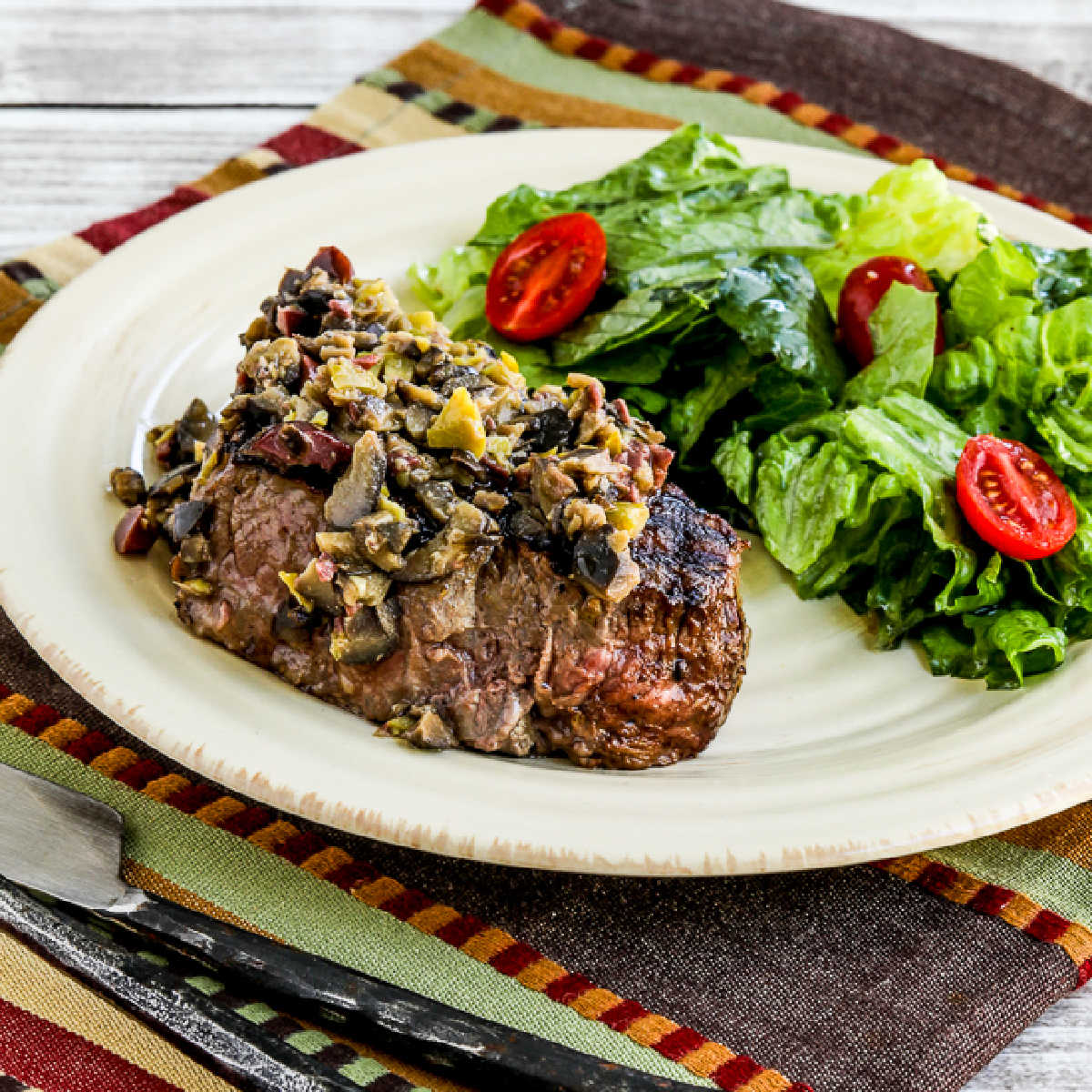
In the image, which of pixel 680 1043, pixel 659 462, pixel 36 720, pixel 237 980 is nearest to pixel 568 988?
pixel 680 1043

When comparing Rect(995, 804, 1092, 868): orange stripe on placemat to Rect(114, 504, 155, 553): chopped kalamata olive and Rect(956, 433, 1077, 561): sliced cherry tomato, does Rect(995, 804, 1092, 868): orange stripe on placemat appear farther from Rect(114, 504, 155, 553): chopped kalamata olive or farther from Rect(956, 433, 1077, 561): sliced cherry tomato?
Rect(114, 504, 155, 553): chopped kalamata olive

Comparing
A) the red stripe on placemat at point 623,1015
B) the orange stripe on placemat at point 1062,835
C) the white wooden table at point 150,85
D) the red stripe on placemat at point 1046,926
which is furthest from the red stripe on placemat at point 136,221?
the red stripe on placemat at point 1046,926

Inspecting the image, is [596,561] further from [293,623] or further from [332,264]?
[332,264]

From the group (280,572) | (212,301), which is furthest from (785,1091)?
(212,301)

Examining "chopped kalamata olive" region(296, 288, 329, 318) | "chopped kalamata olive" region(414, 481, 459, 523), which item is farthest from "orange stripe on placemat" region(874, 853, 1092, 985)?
"chopped kalamata olive" region(296, 288, 329, 318)

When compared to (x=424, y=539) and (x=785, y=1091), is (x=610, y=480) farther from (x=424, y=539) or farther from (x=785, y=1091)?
(x=785, y=1091)

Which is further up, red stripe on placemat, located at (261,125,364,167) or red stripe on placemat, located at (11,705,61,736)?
red stripe on placemat, located at (261,125,364,167)

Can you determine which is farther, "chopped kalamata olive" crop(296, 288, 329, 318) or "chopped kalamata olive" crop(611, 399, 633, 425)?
"chopped kalamata olive" crop(296, 288, 329, 318)
